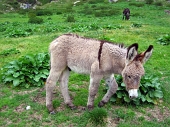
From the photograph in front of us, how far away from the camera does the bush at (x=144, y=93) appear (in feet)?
26.0

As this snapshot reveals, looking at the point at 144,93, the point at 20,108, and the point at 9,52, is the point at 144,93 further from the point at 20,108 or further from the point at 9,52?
the point at 9,52

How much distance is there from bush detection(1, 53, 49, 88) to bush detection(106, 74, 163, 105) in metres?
2.92

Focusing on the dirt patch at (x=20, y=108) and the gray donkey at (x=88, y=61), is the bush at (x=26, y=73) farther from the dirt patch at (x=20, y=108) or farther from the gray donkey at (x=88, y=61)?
the gray donkey at (x=88, y=61)

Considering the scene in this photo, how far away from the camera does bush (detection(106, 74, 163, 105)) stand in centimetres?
791

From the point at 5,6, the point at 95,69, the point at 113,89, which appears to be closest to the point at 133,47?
the point at 95,69

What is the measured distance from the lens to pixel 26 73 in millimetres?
9141

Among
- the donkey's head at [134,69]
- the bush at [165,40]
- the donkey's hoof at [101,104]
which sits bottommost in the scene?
the donkey's hoof at [101,104]

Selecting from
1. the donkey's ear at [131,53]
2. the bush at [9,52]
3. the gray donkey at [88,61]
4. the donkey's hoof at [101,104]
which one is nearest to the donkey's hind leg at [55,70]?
the gray donkey at [88,61]

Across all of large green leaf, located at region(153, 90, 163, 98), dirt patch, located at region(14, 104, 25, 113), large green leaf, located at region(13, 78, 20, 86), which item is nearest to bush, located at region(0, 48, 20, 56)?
large green leaf, located at region(13, 78, 20, 86)

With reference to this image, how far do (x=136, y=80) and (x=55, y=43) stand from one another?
265 cm

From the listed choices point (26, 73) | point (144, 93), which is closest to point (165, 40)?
point (144, 93)

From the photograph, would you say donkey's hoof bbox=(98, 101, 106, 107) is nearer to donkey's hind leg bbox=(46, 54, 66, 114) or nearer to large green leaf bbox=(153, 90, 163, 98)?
donkey's hind leg bbox=(46, 54, 66, 114)

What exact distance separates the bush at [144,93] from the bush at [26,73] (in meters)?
2.92

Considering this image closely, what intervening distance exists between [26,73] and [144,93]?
4259mm
